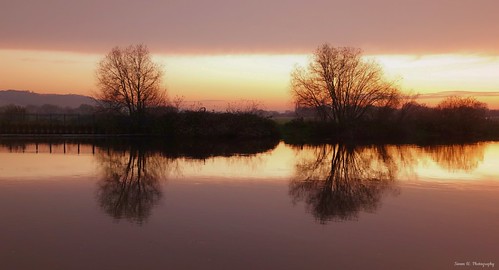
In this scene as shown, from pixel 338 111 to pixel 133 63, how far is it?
23.0 m

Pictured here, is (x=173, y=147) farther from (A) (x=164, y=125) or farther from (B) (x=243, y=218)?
(B) (x=243, y=218)

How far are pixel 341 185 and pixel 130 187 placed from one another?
22.9 feet

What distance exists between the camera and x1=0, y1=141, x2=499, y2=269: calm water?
287 inches

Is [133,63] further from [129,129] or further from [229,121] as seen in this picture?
[229,121]

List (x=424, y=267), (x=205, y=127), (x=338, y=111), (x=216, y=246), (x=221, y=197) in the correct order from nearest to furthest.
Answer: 1. (x=424, y=267)
2. (x=216, y=246)
3. (x=221, y=197)
4. (x=205, y=127)
5. (x=338, y=111)

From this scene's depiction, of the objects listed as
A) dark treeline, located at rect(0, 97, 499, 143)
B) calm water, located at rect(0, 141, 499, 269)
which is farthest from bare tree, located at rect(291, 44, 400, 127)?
calm water, located at rect(0, 141, 499, 269)

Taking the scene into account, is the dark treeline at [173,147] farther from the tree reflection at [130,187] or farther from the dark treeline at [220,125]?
the tree reflection at [130,187]

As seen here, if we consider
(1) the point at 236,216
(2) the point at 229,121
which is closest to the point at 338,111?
(2) the point at 229,121

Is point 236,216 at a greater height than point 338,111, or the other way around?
point 338,111

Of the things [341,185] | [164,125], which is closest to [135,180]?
[341,185]

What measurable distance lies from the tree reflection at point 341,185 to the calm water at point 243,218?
46 mm

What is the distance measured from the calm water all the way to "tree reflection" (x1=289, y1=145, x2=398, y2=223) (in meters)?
0.05

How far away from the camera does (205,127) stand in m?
43.3

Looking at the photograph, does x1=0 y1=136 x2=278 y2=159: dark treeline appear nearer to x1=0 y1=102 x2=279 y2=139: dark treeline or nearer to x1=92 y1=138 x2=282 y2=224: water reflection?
x1=92 y1=138 x2=282 y2=224: water reflection
